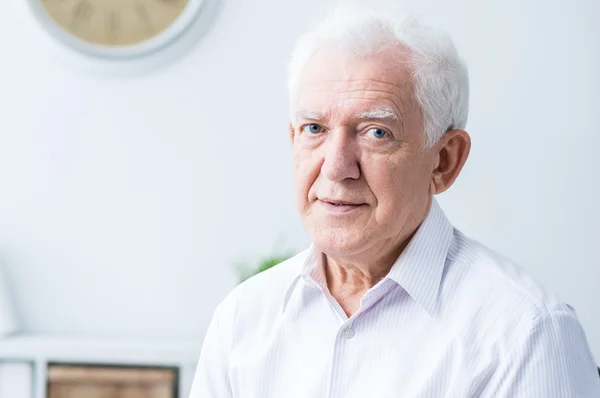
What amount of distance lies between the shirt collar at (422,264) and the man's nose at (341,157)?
16cm

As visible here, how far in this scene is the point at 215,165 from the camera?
2555mm

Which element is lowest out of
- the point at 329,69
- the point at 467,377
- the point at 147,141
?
the point at 467,377

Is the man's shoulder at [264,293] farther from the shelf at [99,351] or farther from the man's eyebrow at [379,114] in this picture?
the shelf at [99,351]

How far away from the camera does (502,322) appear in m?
1.11

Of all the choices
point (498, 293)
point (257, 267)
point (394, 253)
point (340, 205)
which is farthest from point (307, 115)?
point (257, 267)

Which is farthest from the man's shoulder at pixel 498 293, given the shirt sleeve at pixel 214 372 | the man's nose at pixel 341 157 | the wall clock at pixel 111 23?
the wall clock at pixel 111 23

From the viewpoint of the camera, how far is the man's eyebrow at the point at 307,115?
1182mm

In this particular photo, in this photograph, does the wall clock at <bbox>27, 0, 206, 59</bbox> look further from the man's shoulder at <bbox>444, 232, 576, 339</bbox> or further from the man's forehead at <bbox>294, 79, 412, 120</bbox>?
the man's shoulder at <bbox>444, 232, 576, 339</bbox>

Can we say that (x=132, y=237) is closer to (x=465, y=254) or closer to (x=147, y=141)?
(x=147, y=141)

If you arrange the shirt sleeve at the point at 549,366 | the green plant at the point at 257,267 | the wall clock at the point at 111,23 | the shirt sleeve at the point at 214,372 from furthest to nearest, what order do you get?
1. the wall clock at the point at 111,23
2. the green plant at the point at 257,267
3. the shirt sleeve at the point at 214,372
4. the shirt sleeve at the point at 549,366

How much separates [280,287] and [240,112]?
1.26 m

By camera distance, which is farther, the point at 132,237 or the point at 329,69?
the point at 132,237

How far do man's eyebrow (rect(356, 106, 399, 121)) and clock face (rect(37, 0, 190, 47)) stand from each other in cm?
150

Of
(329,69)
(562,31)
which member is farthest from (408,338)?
(562,31)
